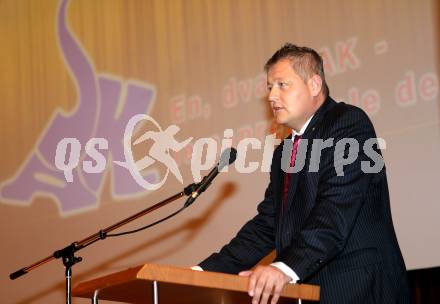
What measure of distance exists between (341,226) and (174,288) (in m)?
0.69

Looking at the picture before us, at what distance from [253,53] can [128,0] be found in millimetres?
1455

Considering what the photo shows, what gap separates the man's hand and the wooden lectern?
3 cm

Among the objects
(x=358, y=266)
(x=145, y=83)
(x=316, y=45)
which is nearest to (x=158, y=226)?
(x=145, y=83)

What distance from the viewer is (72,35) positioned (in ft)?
22.7

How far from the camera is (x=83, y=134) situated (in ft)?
21.4

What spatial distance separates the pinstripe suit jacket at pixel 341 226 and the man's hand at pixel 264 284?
0.48 ft

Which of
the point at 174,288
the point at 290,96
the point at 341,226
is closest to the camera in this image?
the point at 174,288

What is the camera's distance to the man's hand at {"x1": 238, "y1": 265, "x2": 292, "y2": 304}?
258 cm

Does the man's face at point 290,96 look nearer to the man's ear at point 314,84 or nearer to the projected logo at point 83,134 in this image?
the man's ear at point 314,84

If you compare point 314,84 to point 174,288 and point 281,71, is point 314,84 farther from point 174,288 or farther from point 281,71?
point 174,288

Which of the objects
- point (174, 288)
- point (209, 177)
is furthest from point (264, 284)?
point (209, 177)

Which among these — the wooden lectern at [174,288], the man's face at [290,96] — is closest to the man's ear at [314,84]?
the man's face at [290,96]

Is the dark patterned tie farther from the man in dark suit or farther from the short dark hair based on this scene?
the short dark hair

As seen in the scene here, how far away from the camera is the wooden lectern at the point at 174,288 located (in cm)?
244
